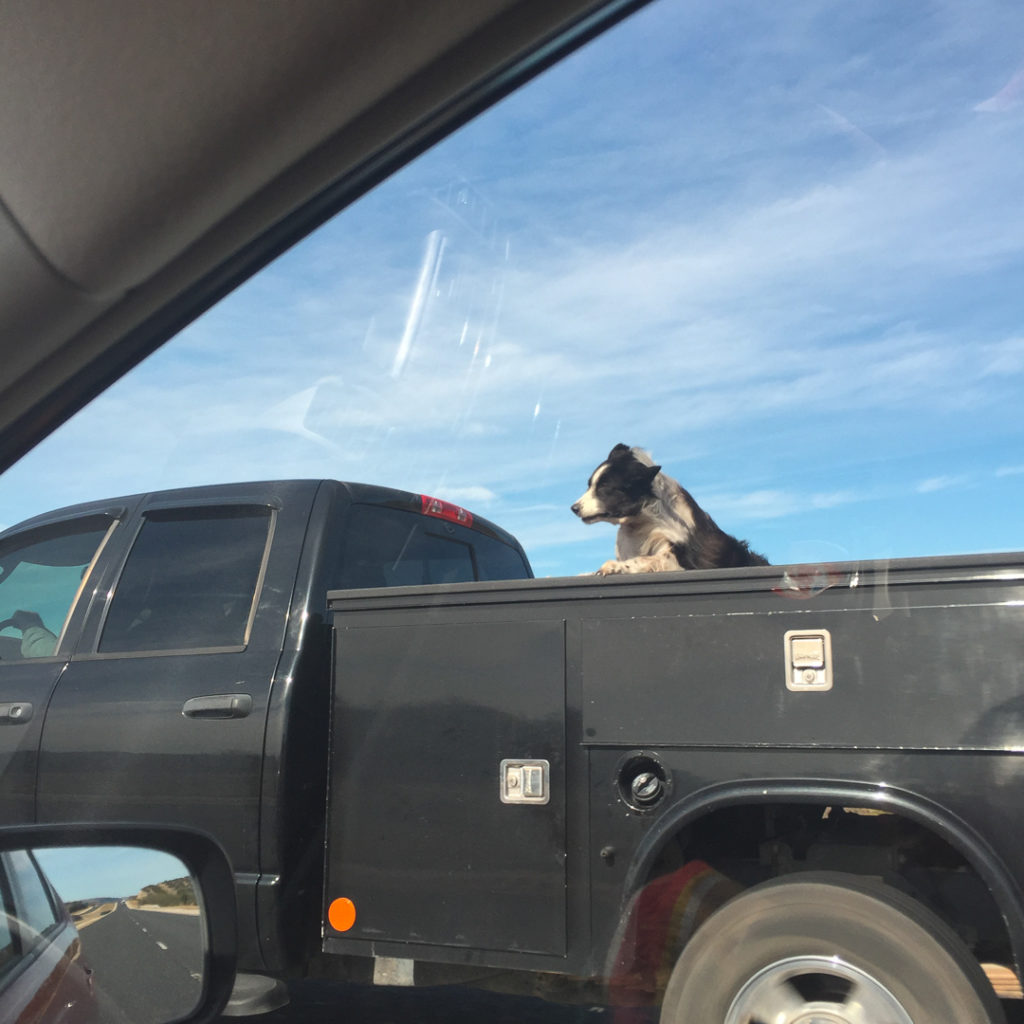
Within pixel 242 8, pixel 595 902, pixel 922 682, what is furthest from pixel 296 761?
pixel 242 8

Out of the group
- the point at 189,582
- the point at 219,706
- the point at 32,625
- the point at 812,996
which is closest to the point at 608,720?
the point at 812,996

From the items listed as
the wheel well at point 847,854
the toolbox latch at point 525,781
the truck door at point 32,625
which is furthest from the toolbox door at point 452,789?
the truck door at point 32,625

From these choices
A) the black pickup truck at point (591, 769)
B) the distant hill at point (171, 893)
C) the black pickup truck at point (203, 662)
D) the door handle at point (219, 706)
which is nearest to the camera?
the distant hill at point (171, 893)

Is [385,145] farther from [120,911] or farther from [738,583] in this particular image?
[738,583]

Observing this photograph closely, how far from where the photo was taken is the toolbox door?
3326 mm

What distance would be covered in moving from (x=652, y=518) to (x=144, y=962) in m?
3.02

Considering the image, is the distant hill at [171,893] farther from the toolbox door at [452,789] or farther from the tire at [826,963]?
the tire at [826,963]

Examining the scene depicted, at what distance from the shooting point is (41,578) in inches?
187

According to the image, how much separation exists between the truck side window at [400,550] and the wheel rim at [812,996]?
2.19 metres

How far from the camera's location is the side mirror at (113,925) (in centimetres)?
201

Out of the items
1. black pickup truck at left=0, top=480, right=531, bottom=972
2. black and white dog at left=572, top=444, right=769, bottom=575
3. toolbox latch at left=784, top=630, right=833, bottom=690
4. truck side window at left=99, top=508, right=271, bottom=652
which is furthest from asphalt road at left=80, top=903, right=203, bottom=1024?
black and white dog at left=572, top=444, right=769, bottom=575

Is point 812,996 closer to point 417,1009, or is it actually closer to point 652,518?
point 652,518

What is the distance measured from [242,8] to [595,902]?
2543mm

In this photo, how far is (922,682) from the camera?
295 centimetres
